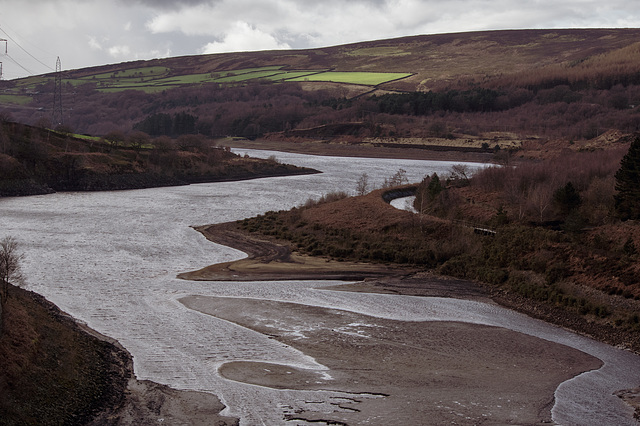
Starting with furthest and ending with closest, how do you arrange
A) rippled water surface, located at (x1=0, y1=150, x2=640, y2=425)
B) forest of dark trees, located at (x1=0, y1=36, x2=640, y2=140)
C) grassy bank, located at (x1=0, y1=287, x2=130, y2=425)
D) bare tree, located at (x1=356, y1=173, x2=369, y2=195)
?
forest of dark trees, located at (x1=0, y1=36, x2=640, y2=140), bare tree, located at (x1=356, y1=173, x2=369, y2=195), rippled water surface, located at (x1=0, y1=150, x2=640, y2=425), grassy bank, located at (x1=0, y1=287, x2=130, y2=425)

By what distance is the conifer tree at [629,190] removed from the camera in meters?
34.4

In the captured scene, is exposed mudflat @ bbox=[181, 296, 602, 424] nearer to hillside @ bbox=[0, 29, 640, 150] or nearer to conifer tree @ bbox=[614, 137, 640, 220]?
conifer tree @ bbox=[614, 137, 640, 220]

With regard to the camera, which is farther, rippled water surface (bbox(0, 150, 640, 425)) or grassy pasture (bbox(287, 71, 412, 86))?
grassy pasture (bbox(287, 71, 412, 86))

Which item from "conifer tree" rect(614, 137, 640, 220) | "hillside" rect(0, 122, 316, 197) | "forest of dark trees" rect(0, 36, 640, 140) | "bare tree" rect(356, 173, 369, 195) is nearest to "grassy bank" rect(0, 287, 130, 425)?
"conifer tree" rect(614, 137, 640, 220)

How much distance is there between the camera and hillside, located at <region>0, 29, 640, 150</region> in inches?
4419

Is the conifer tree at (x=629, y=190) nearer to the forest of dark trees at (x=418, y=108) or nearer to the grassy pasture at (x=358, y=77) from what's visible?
the forest of dark trees at (x=418, y=108)

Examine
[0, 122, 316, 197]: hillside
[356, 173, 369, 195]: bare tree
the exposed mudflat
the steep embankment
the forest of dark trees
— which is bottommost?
the exposed mudflat

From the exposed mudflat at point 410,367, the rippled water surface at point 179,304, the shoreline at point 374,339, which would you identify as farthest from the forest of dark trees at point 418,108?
the exposed mudflat at point 410,367

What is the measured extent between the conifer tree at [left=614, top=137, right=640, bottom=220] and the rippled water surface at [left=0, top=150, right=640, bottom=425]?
39.0 ft

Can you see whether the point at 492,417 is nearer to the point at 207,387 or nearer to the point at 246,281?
the point at 207,387

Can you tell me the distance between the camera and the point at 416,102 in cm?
13162

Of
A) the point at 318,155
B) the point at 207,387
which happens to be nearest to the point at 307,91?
the point at 318,155

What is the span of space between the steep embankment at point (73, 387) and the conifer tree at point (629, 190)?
84.8ft

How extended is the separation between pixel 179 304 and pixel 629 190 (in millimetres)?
23703
